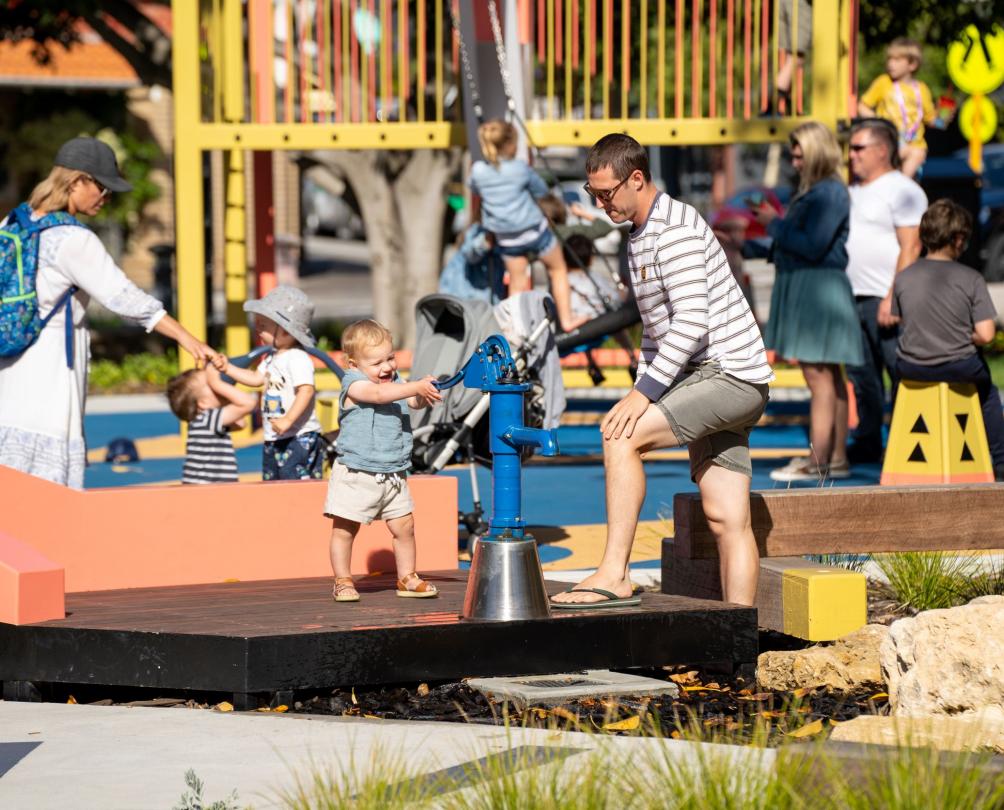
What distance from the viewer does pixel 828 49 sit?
13.3 meters

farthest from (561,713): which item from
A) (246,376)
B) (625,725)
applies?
(246,376)

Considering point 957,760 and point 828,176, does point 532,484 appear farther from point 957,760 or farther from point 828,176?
point 957,760

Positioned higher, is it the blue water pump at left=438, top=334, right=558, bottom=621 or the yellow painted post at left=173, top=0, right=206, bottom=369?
the yellow painted post at left=173, top=0, right=206, bottom=369

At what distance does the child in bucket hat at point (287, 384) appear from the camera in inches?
318

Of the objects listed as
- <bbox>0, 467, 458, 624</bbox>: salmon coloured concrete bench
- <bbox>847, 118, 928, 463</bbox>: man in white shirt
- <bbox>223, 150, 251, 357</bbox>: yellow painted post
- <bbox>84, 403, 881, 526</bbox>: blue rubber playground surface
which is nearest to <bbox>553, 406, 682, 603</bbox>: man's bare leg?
Result: <bbox>0, 467, 458, 624</bbox>: salmon coloured concrete bench

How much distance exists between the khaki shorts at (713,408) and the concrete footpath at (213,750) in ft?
4.58

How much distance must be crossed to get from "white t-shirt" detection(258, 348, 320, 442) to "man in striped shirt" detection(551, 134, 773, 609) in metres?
2.23

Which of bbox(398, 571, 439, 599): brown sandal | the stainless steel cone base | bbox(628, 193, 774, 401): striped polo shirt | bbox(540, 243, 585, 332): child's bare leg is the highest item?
bbox(540, 243, 585, 332): child's bare leg

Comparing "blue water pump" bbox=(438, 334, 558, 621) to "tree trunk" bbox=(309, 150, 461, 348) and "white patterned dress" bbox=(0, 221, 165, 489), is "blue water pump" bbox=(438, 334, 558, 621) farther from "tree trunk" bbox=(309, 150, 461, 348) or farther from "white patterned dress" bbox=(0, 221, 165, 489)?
"tree trunk" bbox=(309, 150, 461, 348)

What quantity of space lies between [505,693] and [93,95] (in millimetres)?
37100

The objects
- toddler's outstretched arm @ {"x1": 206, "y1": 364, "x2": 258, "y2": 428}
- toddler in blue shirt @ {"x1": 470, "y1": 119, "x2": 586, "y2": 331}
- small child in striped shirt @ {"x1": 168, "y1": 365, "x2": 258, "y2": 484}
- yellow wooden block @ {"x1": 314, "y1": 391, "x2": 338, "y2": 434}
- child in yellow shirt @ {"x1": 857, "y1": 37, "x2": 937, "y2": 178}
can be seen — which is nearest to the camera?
toddler's outstretched arm @ {"x1": 206, "y1": 364, "x2": 258, "y2": 428}

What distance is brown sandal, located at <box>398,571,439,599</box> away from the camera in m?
6.59

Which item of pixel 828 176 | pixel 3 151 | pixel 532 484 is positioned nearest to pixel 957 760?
pixel 828 176

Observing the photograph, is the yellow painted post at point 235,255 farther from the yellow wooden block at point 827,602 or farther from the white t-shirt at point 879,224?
the yellow wooden block at point 827,602
